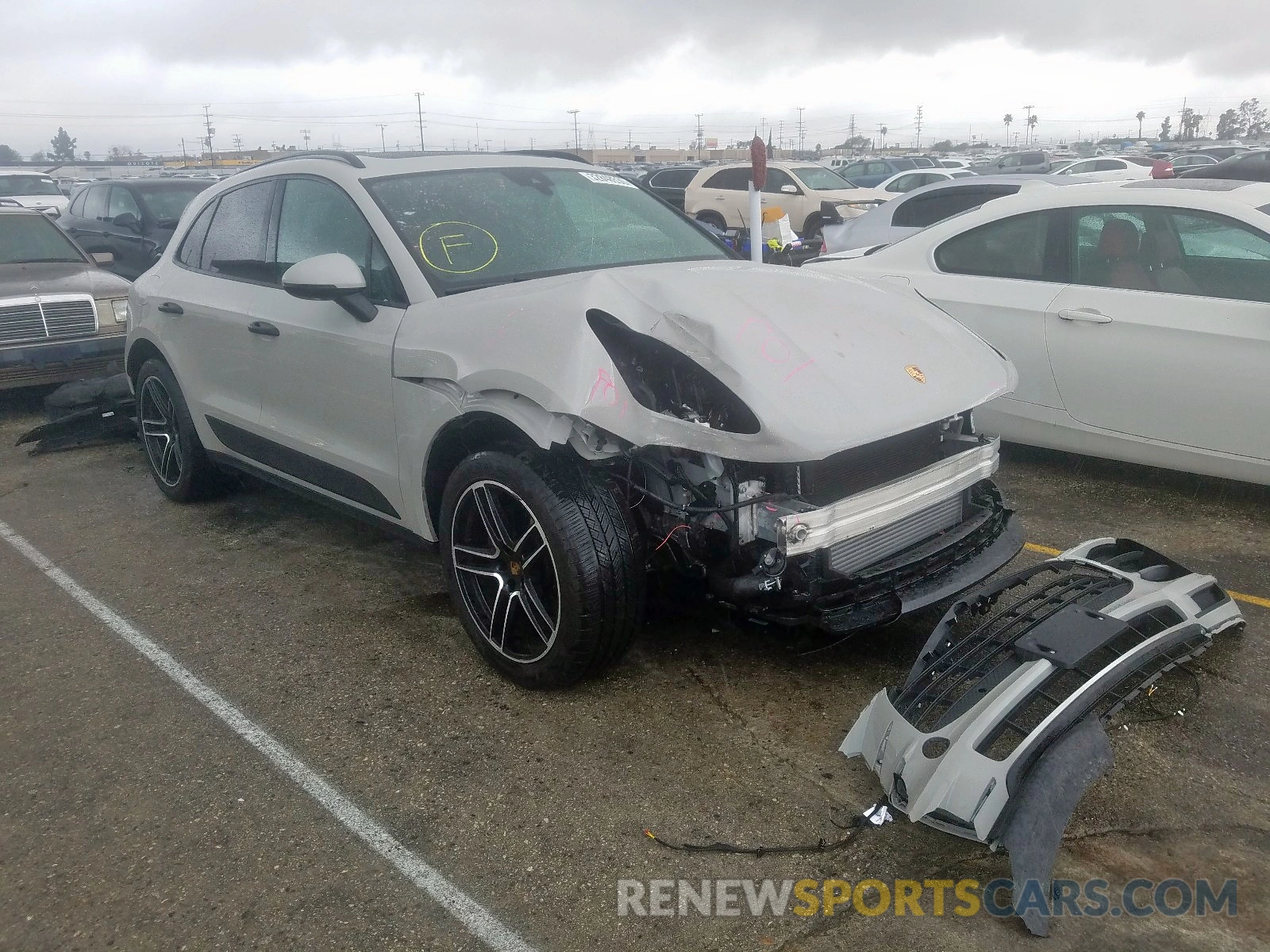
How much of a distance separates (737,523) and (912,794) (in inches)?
35.9

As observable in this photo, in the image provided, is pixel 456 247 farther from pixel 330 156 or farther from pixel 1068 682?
pixel 1068 682

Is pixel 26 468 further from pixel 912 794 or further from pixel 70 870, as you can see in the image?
pixel 912 794

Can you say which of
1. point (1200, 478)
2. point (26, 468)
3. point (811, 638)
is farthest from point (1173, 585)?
point (26, 468)

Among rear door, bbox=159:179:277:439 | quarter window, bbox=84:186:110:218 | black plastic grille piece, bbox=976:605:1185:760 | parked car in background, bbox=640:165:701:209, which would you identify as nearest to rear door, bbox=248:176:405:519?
rear door, bbox=159:179:277:439

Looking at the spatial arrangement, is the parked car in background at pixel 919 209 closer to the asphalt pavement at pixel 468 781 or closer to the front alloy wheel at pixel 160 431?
the asphalt pavement at pixel 468 781

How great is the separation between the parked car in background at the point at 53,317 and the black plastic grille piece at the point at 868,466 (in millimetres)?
6521

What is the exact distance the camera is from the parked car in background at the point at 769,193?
1797cm

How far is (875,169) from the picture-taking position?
31453 mm

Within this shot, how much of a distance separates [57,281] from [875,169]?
27.2 metres

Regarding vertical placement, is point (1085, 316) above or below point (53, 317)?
above

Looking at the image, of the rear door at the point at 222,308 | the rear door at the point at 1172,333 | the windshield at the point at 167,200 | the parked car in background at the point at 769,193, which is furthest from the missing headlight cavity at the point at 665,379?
the parked car in background at the point at 769,193

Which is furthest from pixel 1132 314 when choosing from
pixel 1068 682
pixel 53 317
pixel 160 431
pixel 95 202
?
pixel 95 202

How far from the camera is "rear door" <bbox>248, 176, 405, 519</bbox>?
385 cm

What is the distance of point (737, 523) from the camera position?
3.14m
